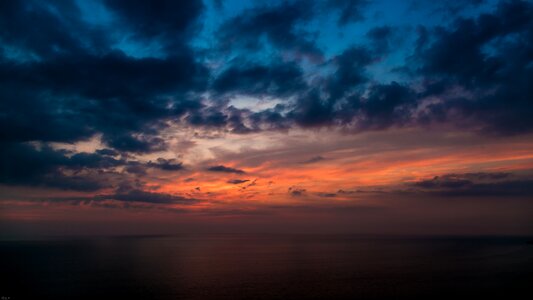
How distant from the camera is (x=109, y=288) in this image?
71375 millimetres

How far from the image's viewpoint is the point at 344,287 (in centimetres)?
7238

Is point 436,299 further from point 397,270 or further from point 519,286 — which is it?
point 397,270

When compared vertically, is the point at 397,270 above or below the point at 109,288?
below

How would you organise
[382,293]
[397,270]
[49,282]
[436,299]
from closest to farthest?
[436,299], [382,293], [49,282], [397,270]

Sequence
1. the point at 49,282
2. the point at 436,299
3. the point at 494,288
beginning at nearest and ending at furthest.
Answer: the point at 436,299, the point at 494,288, the point at 49,282

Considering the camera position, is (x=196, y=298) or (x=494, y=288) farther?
(x=494, y=288)

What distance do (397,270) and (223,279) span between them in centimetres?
4764

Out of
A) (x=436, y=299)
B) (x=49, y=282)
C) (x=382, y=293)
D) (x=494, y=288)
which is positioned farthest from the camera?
(x=49, y=282)

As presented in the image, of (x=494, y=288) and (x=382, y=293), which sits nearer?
(x=382, y=293)

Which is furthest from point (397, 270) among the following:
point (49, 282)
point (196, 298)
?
point (49, 282)

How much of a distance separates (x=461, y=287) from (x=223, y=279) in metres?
50.6

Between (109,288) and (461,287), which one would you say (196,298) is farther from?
(461,287)

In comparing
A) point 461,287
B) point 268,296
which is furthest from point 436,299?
point 268,296

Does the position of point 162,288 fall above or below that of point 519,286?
A: above
